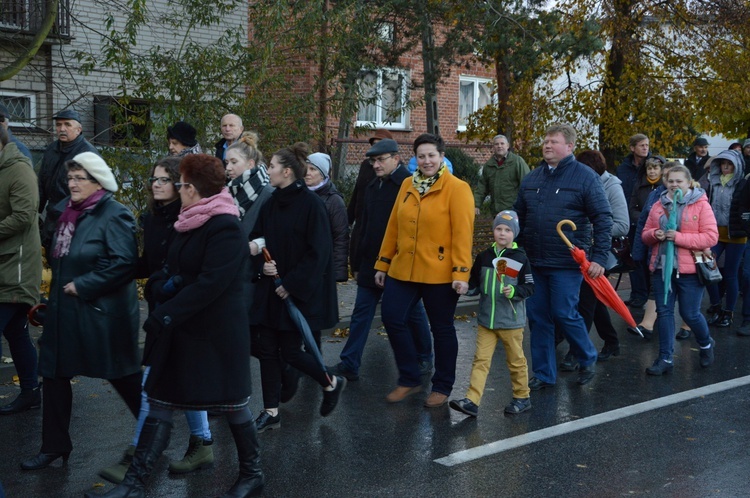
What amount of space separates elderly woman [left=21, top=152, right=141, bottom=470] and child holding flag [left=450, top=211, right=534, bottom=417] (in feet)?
8.16

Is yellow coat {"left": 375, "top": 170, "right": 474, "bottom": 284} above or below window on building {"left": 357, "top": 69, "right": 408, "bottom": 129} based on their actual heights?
below

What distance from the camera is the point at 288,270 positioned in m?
6.34

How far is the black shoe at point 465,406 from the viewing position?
662 cm

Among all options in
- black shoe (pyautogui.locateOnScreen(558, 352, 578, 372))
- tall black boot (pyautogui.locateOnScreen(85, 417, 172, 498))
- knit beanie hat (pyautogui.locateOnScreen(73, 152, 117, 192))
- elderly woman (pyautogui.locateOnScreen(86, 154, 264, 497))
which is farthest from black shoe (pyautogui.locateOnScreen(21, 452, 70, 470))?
black shoe (pyautogui.locateOnScreen(558, 352, 578, 372))

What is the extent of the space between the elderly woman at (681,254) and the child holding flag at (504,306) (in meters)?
1.89

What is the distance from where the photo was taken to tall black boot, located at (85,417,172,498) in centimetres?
484

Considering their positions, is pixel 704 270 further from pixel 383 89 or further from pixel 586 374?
pixel 383 89

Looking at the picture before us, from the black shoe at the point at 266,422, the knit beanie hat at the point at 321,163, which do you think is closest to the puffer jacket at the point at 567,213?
the knit beanie hat at the point at 321,163

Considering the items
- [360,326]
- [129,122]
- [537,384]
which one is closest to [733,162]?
[537,384]

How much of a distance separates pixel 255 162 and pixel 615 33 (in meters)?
11.1

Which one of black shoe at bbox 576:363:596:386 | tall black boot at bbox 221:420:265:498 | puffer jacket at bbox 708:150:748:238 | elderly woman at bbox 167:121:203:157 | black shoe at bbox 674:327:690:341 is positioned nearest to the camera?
tall black boot at bbox 221:420:265:498

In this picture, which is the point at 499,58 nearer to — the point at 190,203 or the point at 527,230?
the point at 527,230

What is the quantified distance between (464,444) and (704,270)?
322 centimetres

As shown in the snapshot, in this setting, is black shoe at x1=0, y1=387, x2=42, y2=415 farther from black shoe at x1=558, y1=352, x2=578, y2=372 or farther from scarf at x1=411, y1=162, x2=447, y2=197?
black shoe at x1=558, y1=352, x2=578, y2=372
